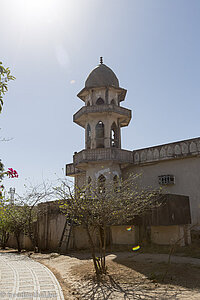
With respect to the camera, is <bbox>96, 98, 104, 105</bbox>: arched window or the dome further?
<bbox>96, 98, 104, 105</bbox>: arched window

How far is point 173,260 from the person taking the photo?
40.2ft

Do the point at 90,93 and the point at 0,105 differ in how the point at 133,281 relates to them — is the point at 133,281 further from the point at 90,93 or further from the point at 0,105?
the point at 90,93

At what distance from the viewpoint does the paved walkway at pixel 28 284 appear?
25.3 feet

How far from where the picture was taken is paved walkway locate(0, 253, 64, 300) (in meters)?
7.73

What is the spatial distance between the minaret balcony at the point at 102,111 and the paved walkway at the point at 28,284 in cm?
1343

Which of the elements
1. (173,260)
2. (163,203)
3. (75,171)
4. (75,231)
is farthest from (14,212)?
(173,260)

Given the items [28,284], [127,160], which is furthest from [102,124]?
[28,284]

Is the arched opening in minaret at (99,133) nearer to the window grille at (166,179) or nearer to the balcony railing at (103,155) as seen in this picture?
the balcony railing at (103,155)

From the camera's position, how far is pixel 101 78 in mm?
23891

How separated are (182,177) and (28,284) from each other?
45.1 feet

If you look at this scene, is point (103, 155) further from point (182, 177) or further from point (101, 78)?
point (101, 78)

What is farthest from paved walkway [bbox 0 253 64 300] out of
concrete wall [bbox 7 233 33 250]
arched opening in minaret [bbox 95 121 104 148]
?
arched opening in minaret [bbox 95 121 104 148]

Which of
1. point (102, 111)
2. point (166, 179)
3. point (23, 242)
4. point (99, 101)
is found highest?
point (99, 101)

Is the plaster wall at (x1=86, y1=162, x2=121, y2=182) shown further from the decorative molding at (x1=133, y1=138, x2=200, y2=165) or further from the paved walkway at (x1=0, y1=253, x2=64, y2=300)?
the paved walkway at (x1=0, y1=253, x2=64, y2=300)
